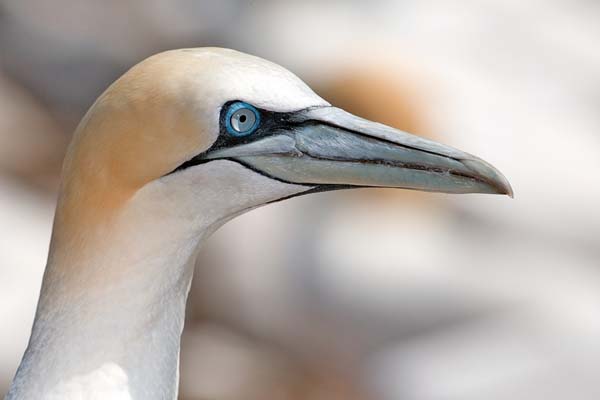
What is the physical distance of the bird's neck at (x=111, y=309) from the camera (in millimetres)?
A: 2771

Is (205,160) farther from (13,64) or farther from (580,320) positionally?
(13,64)

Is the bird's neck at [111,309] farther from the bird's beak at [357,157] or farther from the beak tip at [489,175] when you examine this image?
the beak tip at [489,175]

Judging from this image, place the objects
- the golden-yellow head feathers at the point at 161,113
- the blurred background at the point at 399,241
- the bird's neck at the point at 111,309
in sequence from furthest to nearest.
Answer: the blurred background at the point at 399,241
the bird's neck at the point at 111,309
the golden-yellow head feathers at the point at 161,113

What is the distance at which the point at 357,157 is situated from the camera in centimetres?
277

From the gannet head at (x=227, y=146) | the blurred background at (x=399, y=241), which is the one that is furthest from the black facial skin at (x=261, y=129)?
the blurred background at (x=399, y=241)

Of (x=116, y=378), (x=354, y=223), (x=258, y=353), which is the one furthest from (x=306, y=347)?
(x=116, y=378)

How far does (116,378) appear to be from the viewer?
2803mm

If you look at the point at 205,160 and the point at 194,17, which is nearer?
the point at 205,160

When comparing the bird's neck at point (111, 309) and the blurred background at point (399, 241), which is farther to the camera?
the blurred background at point (399, 241)

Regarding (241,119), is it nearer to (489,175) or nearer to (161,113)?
(161,113)

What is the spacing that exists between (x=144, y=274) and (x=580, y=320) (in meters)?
4.55

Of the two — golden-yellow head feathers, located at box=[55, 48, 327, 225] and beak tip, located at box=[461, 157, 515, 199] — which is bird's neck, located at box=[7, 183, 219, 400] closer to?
golden-yellow head feathers, located at box=[55, 48, 327, 225]

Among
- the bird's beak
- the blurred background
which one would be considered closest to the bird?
the bird's beak

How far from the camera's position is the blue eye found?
8.78ft
